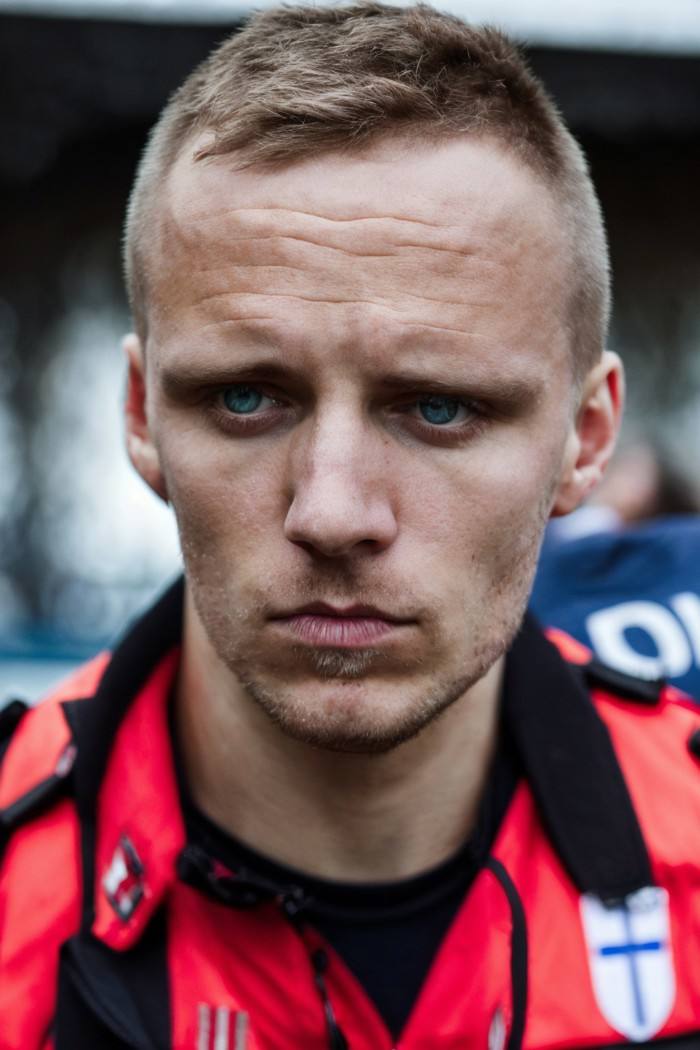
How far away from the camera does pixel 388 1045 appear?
172 cm

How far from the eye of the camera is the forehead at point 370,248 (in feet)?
5.25

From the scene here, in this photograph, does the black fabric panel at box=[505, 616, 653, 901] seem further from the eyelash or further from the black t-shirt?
the eyelash

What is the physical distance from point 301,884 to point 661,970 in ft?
1.77

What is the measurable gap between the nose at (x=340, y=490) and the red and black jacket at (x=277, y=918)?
0.54 m

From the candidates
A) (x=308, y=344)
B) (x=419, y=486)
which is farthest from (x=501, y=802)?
(x=308, y=344)

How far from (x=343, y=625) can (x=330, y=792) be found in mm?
388

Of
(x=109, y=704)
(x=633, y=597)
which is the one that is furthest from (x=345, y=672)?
(x=633, y=597)

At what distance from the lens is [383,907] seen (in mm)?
1839

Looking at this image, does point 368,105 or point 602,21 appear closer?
point 368,105

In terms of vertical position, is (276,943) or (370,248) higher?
(370,248)

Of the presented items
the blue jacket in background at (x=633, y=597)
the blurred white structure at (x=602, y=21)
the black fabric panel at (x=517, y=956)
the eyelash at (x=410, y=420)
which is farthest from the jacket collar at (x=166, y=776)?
the blurred white structure at (x=602, y=21)

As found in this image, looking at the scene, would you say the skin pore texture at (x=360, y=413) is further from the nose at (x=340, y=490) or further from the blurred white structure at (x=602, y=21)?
the blurred white structure at (x=602, y=21)

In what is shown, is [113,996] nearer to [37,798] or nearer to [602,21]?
[37,798]

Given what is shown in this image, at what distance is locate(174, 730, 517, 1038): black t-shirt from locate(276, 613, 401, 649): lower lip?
40 cm
